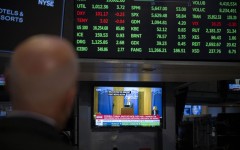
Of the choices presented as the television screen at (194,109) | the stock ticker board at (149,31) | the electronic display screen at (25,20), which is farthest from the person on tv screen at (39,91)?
the television screen at (194,109)

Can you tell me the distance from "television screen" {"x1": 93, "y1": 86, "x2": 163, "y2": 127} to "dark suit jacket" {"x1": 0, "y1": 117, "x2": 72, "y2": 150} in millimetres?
4661

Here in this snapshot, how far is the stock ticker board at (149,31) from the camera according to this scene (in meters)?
3.78

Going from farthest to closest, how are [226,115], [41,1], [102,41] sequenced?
[226,115]
[102,41]
[41,1]

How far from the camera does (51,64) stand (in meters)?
1.08

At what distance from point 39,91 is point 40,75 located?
44mm

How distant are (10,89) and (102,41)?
2.66 meters

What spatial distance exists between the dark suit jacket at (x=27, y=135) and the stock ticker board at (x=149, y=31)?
8.90 feet

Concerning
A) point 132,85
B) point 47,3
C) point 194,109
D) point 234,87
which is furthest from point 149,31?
point 194,109

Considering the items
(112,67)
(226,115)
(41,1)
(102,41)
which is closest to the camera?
(41,1)

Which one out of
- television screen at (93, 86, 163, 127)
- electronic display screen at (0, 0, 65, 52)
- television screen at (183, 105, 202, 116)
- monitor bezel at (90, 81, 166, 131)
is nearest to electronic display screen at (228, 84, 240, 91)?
monitor bezel at (90, 81, 166, 131)

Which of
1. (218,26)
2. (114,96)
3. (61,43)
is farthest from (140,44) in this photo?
(61,43)

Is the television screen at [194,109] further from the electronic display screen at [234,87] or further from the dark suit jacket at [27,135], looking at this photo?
the dark suit jacket at [27,135]

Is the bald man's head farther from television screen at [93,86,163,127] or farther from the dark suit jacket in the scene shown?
television screen at [93,86,163,127]

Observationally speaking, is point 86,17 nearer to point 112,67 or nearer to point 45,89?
point 112,67
